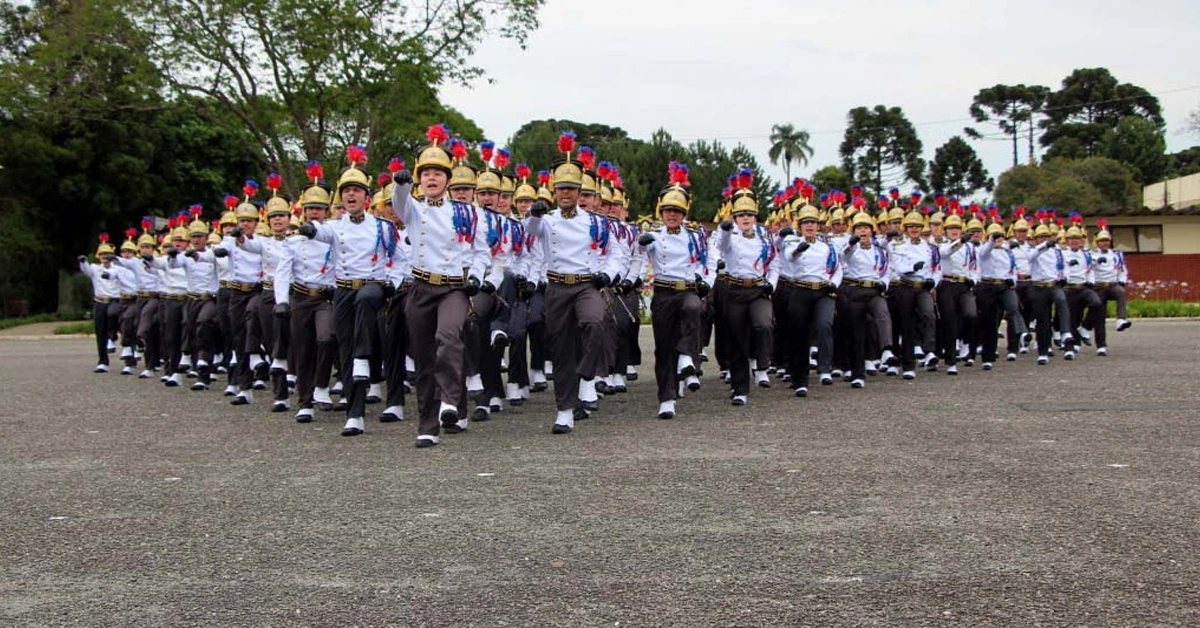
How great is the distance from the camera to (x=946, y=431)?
9633 millimetres

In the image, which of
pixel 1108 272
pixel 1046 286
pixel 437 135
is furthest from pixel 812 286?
pixel 1108 272

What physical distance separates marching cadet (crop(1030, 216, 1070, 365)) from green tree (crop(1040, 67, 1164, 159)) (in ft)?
244

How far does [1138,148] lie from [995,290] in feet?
236

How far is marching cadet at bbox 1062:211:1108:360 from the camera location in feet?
61.4

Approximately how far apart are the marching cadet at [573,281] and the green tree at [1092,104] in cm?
8354

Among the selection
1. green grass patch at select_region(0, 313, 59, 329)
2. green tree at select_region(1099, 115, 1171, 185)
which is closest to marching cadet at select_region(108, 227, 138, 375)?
green grass patch at select_region(0, 313, 59, 329)

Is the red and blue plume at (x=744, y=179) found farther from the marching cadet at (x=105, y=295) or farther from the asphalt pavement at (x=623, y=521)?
the marching cadet at (x=105, y=295)

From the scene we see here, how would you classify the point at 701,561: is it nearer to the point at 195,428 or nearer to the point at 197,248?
the point at 195,428

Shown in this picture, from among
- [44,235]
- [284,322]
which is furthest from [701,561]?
[44,235]

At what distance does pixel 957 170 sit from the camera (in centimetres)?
8906

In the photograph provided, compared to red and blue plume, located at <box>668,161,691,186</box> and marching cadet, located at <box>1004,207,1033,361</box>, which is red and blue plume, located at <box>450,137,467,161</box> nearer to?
red and blue plume, located at <box>668,161,691,186</box>

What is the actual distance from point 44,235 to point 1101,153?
63637mm

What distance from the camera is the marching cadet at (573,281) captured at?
1087 centimetres

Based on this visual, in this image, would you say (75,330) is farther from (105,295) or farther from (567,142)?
(567,142)
